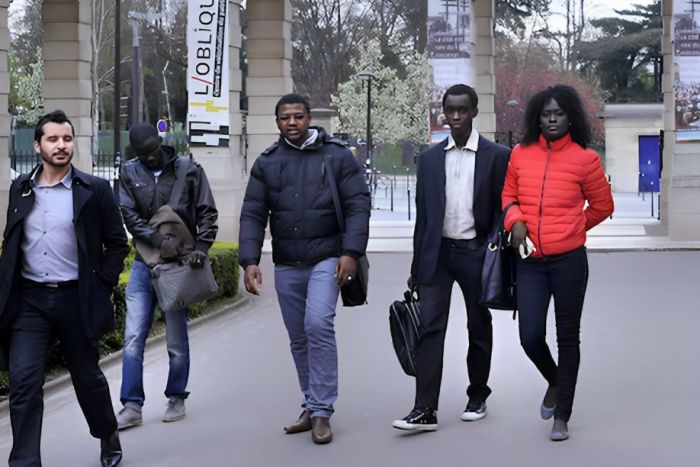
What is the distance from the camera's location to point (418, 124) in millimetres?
72625

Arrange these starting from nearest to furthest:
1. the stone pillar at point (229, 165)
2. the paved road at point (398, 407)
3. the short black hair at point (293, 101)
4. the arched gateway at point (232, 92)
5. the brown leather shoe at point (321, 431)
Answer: the paved road at point (398, 407), the brown leather shoe at point (321, 431), the short black hair at point (293, 101), the stone pillar at point (229, 165), the arched gateway at point (232, 92)

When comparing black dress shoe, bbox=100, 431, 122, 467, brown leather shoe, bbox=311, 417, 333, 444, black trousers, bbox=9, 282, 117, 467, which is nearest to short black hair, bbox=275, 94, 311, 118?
brown leather shoe, bbox=311, 417, 333, 444

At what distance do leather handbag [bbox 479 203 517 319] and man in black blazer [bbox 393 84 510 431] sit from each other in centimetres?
15

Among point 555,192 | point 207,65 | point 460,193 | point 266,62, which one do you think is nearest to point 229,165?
point 207,65

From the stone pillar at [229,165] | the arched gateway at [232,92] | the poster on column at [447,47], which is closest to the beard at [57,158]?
the arched gateway at [232,92]

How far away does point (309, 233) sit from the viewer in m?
8.23

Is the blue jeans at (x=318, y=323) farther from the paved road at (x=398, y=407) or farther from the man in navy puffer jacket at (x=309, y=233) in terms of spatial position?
the paved road at (x=398, y=407)

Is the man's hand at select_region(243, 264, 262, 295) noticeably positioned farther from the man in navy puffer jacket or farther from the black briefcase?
the black briefcase

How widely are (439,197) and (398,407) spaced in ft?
4.96

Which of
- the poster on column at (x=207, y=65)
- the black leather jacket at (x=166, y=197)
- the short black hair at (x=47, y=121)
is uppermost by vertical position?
the poster on column at (x=207, y=65)

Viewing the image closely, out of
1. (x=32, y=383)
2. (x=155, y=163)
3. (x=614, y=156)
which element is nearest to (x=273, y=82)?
(x=155, y=163)

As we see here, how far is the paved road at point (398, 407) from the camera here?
25.5 feet

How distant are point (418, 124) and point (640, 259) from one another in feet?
168

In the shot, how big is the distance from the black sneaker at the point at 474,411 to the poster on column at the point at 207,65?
50.0 feet
